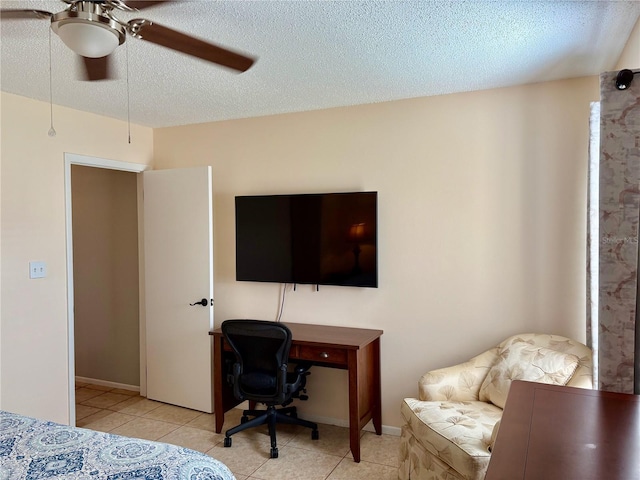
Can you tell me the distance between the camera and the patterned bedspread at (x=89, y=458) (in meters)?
1.57

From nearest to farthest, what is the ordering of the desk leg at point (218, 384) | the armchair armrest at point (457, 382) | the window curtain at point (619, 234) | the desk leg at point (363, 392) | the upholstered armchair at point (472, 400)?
the window curtain at point (619, 234) < the upholstered armchair at point (472, 400) < the armchair armrest at point (457, 382) < the desk leg at point (363, 392) < the desk leg at point (218, 384)

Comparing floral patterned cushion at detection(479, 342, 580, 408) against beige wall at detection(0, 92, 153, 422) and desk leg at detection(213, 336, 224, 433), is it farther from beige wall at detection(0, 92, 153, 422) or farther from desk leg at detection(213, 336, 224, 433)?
beige wall at detection(0, 92, 153, 422)

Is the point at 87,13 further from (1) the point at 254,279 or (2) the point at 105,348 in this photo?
(2) the point at 105,348

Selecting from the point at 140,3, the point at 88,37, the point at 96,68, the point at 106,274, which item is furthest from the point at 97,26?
the point at 106,274

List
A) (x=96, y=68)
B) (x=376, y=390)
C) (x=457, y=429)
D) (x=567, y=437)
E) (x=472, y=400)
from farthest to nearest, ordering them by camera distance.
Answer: (x=376, y=390), (x=472, y=400), (x=457, y=429), (x=96, y=68), (x=567, y=437)

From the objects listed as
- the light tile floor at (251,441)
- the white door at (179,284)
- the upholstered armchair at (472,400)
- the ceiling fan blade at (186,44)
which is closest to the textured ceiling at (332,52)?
the ceiling fan blade at (186,44)

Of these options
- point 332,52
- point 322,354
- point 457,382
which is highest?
point 332,52

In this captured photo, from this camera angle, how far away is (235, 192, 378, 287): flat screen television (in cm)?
337

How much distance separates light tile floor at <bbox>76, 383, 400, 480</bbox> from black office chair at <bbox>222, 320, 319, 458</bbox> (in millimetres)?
129

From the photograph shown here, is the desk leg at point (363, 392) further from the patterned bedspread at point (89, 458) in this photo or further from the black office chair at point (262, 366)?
the patterned bedspread at point (89, 458)

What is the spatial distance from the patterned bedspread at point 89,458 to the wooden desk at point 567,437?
3.45 feet

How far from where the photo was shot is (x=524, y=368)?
2.69m

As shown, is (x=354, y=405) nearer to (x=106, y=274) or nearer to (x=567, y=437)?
(x=567, y=437)

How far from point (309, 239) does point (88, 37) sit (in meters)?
2.19
